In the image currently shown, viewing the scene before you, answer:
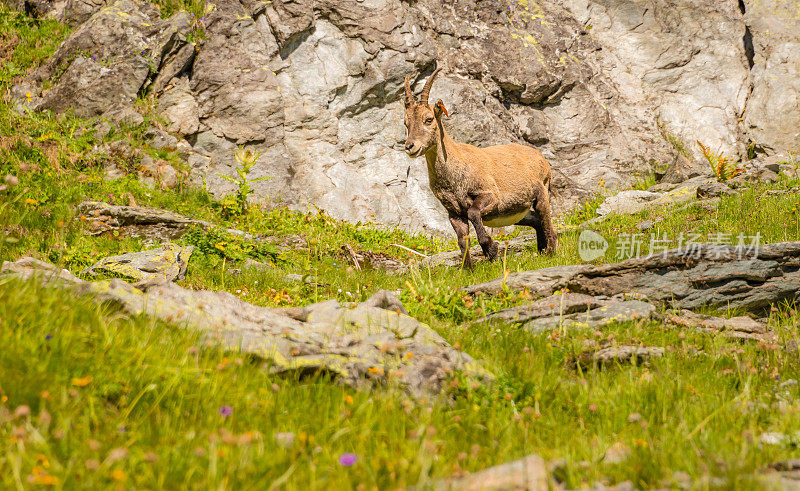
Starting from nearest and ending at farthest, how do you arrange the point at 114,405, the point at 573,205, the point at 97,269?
the point at 114,405 → the point at 97,269 → the point at 573,205

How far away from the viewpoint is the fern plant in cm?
1691

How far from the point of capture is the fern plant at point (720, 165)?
55.5ft

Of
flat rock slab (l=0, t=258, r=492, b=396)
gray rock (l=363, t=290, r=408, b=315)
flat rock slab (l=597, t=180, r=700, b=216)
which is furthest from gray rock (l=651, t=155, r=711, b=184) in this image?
flat rock slab (l=0, t=258, r=492, b=396)

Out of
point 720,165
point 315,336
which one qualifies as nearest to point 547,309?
point 315,336

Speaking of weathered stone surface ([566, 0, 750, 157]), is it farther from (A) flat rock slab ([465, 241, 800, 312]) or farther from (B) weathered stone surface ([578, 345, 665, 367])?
(B) weathered stone surface ([578, 345, 665, 367])

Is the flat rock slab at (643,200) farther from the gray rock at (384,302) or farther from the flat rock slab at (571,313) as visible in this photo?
the gray rock at (384,302)

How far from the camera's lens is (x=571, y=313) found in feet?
19.8

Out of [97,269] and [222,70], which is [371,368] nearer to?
[97,269]

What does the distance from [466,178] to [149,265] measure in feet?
19.3

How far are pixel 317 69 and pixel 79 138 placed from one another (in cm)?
779

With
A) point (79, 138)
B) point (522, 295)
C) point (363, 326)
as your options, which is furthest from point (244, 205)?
point (363, 326)

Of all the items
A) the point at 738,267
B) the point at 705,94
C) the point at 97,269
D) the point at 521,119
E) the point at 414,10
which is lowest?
the point at 97,269

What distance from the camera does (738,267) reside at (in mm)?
6676

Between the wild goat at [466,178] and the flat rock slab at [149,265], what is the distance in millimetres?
4382
